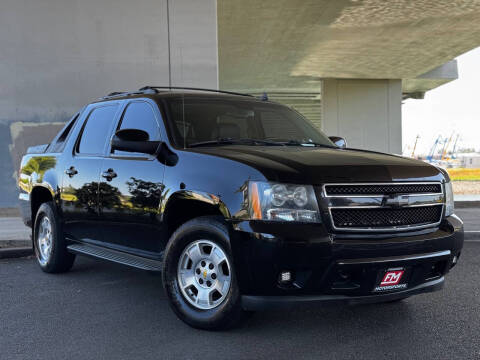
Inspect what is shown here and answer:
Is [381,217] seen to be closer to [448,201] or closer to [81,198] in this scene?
[448,201]

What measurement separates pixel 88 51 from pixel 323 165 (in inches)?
367

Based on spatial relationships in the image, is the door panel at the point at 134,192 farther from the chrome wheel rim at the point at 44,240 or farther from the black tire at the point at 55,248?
the chrome wheel rim at the point at 44,240

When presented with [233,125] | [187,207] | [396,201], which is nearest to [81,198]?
[187,207]

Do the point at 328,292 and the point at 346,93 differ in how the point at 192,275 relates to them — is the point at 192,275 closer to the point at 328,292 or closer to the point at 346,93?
the point at 328,292

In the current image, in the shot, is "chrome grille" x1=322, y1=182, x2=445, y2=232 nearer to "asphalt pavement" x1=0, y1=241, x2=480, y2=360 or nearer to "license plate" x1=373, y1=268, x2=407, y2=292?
"license plate" x1=373, y1=268, x2=407, y2=292

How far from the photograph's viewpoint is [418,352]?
11.7ft

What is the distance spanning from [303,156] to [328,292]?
1.02m

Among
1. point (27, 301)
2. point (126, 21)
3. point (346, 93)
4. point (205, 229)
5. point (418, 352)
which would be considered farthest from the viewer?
point (346, 93)

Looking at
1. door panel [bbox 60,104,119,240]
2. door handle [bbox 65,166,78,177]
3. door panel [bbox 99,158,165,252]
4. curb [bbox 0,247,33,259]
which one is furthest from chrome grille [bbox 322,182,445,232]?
curb [bbox 0,247,33,259]

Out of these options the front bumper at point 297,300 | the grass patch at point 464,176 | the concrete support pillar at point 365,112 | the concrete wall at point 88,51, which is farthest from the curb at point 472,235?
the grass patch at point 464,176

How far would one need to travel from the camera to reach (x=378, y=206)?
12.3ft

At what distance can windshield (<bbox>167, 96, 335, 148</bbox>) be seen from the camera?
184 inches

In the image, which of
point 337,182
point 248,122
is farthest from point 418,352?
point 248,122

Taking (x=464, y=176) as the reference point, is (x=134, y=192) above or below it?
above
